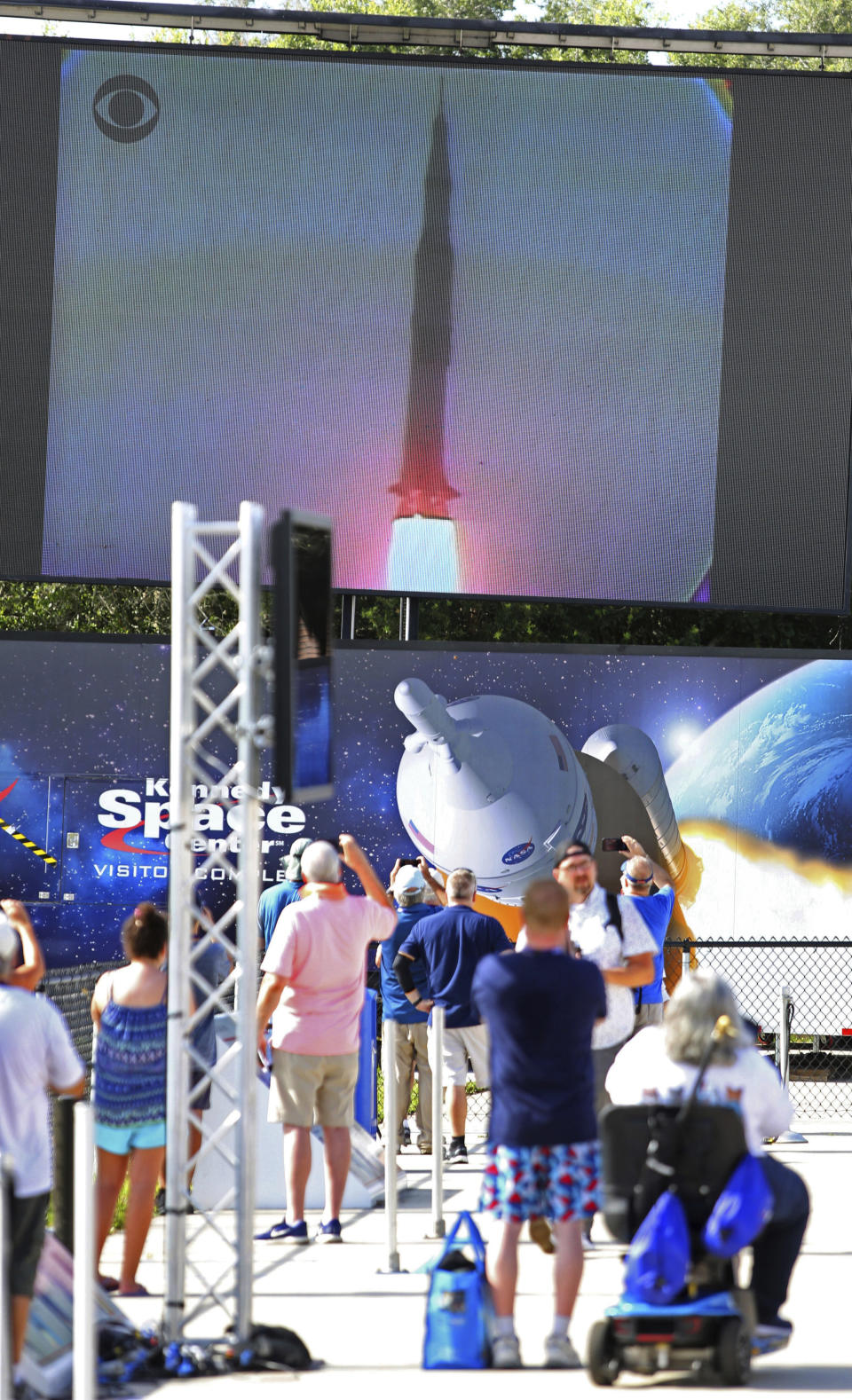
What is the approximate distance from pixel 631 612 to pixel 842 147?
37.5 feet

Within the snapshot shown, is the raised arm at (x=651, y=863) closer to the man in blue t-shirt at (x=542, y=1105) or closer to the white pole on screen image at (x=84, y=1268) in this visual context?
the man in blue t-shirt at (x=542, y=1105)

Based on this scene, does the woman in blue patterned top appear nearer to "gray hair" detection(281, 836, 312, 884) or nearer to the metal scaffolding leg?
the metal scaffolding leg

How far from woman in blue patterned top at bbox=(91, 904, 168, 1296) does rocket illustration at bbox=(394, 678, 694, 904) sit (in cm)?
796

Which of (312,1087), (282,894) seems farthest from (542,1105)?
(282,894)

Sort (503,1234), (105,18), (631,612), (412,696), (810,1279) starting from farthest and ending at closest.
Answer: (631,612) → (105,18) → (412,696) → (810,1279) → (503,1234)

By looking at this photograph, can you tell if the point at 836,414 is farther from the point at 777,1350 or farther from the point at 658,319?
the point at 777,1350

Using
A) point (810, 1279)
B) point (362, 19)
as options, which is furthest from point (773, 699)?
point (810, 1279)

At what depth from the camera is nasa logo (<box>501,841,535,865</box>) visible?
47.9 feet

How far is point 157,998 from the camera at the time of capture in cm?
659

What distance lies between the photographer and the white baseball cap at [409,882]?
9961 millimetres

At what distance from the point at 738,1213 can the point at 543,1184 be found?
0.67m

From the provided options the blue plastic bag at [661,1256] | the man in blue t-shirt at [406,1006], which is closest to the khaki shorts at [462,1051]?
the man in blue t-shirt at [406,1006]

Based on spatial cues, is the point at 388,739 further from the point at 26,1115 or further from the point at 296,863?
the point at 26,1115

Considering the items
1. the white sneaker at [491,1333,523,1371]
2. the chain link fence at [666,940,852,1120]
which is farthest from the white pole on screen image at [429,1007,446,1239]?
the chain link fence at [666,940,852,1120]
